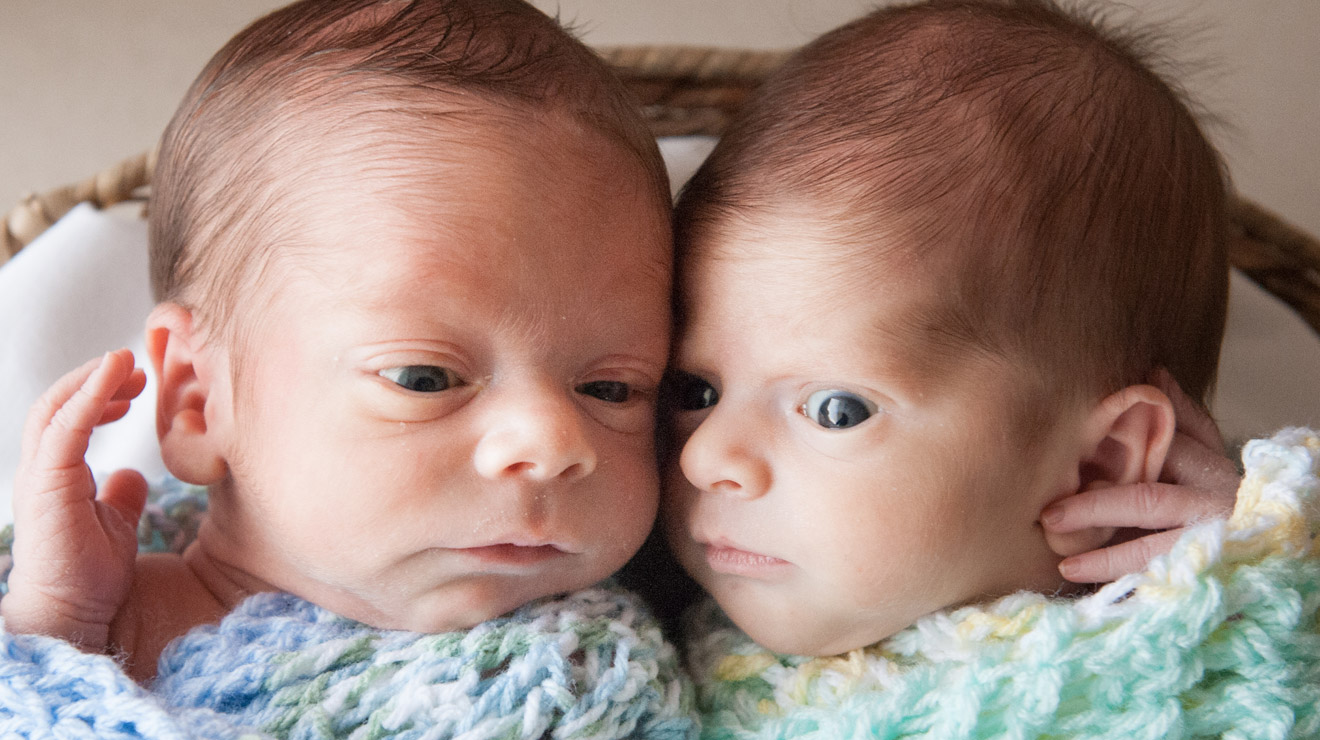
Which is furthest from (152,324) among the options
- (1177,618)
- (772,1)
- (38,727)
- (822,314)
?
(772,1)

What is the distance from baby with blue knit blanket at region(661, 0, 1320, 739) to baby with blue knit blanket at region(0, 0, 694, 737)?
0.29 ft

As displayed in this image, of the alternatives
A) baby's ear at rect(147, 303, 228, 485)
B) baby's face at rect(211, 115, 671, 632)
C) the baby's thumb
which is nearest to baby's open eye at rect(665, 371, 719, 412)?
baby's face at rect(211, 115, 671, 632)

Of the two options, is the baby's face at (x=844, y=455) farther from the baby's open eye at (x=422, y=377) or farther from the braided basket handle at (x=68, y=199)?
the braided basket handle at (x=68, y=199)

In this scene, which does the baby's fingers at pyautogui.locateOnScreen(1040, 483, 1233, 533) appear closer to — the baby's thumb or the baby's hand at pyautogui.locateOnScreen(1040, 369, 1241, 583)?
the baby's hand at pyautogui.locateOnScreen(1040, 369, 1241, 583)

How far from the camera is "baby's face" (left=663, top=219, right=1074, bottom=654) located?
0.81 m

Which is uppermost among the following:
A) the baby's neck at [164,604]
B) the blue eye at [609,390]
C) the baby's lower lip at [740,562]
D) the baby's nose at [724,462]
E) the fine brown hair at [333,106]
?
the fine brown hair at [333,106]

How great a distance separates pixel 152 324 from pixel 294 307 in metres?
0.19

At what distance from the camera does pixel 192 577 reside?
3.17ft

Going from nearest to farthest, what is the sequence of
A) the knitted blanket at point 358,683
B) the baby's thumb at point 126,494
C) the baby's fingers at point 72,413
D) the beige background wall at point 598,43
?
the knitted blanket at point 358,683
the baby's fingers at point 72,413
the baby's thumb at point 126,494
the beige background wall at point 598,43

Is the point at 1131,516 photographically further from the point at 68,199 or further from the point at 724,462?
the point at 68,199

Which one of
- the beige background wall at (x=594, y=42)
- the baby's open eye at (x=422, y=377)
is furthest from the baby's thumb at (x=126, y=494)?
the beige background wall at (x=594, y=42)

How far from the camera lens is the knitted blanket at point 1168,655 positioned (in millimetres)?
747

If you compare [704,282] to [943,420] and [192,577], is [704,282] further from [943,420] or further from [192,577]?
[192,577]

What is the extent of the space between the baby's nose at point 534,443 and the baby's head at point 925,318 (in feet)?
0.38
